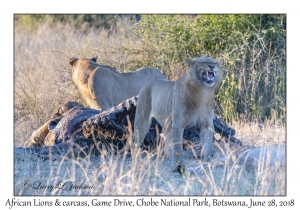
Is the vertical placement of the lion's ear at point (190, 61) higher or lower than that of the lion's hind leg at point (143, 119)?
higher

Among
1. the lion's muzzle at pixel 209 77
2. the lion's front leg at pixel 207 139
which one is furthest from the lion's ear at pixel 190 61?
the lion's front leg at pixel 207 139

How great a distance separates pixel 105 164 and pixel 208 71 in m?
1.69

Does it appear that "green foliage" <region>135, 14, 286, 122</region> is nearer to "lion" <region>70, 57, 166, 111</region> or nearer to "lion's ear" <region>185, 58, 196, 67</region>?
"lion" <region>70, 57, 166, 111</region>

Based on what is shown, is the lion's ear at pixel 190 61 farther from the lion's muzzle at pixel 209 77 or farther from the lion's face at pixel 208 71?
the lion's muzzle at pixel 209 77

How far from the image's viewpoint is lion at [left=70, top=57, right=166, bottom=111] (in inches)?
482

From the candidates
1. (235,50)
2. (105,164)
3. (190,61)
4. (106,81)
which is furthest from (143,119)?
(235,50)

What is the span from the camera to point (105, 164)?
6.92 metres

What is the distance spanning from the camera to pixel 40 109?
1255 centimetres

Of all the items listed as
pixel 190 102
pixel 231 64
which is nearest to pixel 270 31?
pixel 231 64

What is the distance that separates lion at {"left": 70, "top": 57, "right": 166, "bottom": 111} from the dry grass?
72cm

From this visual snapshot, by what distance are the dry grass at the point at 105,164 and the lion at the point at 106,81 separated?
28.5 inches

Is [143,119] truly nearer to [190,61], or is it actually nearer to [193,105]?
[193,105]

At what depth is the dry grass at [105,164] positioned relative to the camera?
21.5 feet
